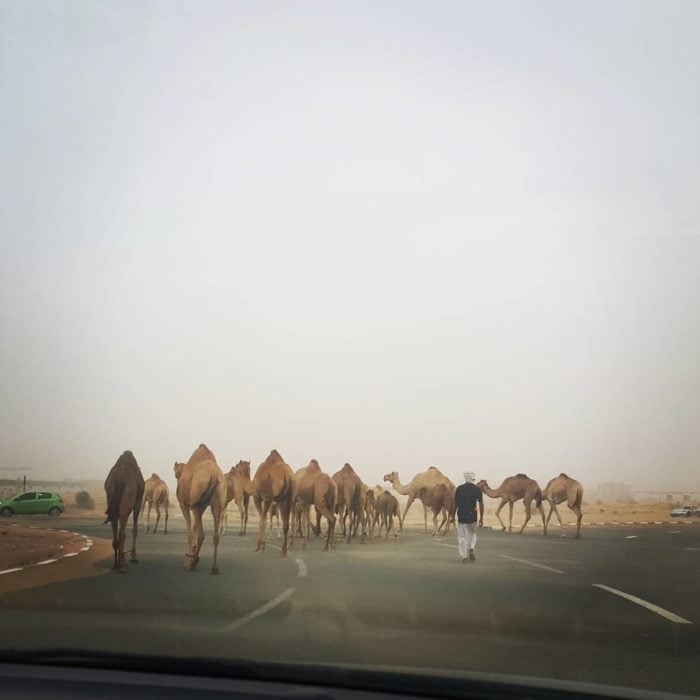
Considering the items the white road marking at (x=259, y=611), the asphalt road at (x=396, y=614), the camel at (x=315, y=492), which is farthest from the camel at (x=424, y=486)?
the white road marking at (x=259, y=611)

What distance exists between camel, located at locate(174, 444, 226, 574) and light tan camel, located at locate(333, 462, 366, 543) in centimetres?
715

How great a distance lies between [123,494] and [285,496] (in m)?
4.64

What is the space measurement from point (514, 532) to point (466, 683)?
23934 mm

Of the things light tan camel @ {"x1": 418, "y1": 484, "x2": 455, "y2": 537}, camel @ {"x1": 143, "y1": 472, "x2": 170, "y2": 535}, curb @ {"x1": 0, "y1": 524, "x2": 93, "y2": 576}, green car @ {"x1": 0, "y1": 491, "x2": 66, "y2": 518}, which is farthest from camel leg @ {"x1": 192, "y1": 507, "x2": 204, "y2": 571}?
light tan camel @ {"x1": 418, "y1": 484, "x2": 455, "y2": 537}

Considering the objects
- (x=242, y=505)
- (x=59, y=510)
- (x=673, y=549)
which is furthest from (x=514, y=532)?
(x=59, y=510)

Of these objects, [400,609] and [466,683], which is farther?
[400,609]

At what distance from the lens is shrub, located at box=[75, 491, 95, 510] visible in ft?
66.7

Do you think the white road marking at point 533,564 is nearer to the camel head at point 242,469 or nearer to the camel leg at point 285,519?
the camel leg at point 285,519

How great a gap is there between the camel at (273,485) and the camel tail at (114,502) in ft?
13.6

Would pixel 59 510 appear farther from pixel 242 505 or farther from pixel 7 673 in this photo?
pixel 7 673

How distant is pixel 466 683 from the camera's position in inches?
122

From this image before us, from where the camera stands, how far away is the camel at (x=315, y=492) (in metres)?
19.0

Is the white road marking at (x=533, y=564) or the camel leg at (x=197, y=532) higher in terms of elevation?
the camel leg at (x=197, y=532)

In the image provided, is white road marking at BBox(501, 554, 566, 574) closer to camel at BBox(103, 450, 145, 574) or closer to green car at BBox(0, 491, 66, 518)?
camel at BBox(103, 450, 145, 574)
